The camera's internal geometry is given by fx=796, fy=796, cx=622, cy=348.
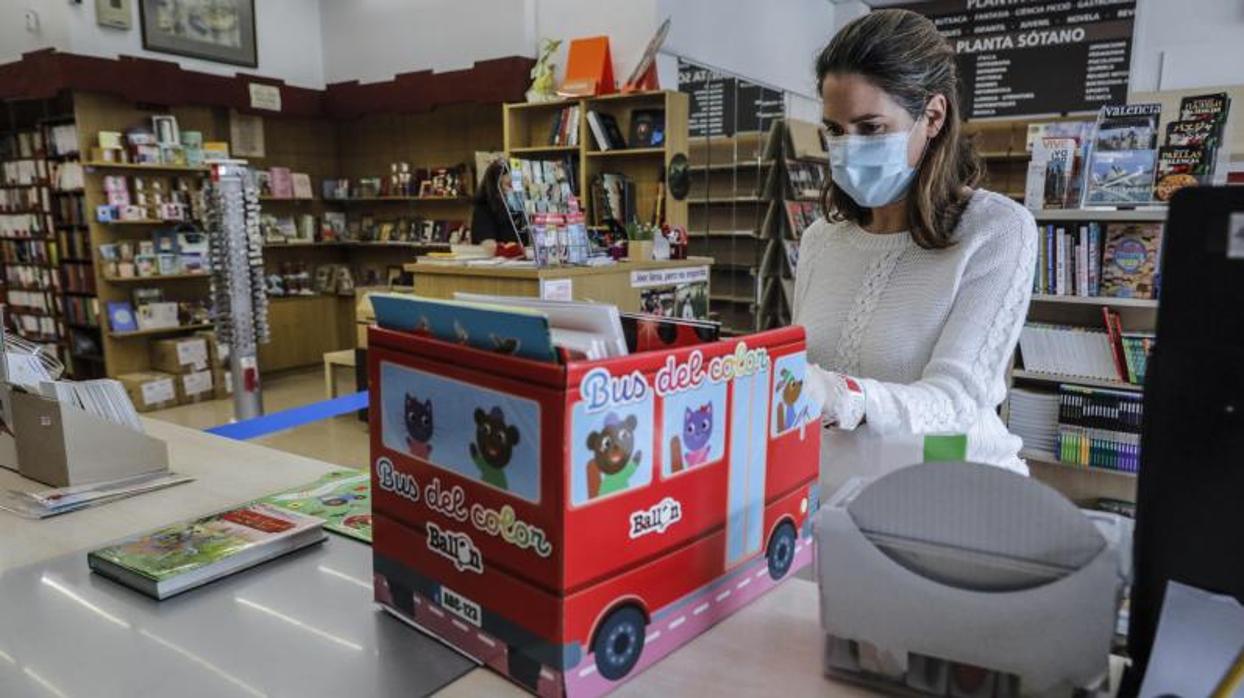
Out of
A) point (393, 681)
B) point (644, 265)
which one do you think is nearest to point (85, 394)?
point (393, 681)

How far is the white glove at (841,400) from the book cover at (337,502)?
2.38 feet

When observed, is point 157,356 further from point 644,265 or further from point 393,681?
point 393,681

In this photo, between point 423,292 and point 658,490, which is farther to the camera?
point 423,292

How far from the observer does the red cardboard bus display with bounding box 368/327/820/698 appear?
738 mm

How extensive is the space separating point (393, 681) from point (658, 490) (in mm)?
354

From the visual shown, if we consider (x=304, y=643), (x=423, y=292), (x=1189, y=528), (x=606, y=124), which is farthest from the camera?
(x=606, y=124)

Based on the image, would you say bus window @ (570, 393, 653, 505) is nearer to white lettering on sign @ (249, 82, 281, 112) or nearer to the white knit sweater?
the white knit sweater

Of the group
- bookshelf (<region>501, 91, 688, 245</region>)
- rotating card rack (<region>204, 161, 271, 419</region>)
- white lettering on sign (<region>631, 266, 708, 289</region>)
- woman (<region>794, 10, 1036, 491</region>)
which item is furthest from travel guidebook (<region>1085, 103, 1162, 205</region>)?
rotating card rack (<region>204, 161, 271, 419</region>)

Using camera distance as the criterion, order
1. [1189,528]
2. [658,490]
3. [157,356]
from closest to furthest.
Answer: [1189,528] → [658,490] → [157,356]

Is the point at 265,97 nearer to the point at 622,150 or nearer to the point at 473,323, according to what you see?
the point at 622,150

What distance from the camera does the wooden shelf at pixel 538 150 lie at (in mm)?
5703

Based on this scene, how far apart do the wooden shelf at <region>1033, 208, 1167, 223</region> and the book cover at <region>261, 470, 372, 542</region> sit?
3.17 m

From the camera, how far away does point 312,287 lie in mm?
7977

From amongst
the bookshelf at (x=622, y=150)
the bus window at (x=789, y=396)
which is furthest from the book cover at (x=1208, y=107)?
the bus window at (x=789, y=396)
